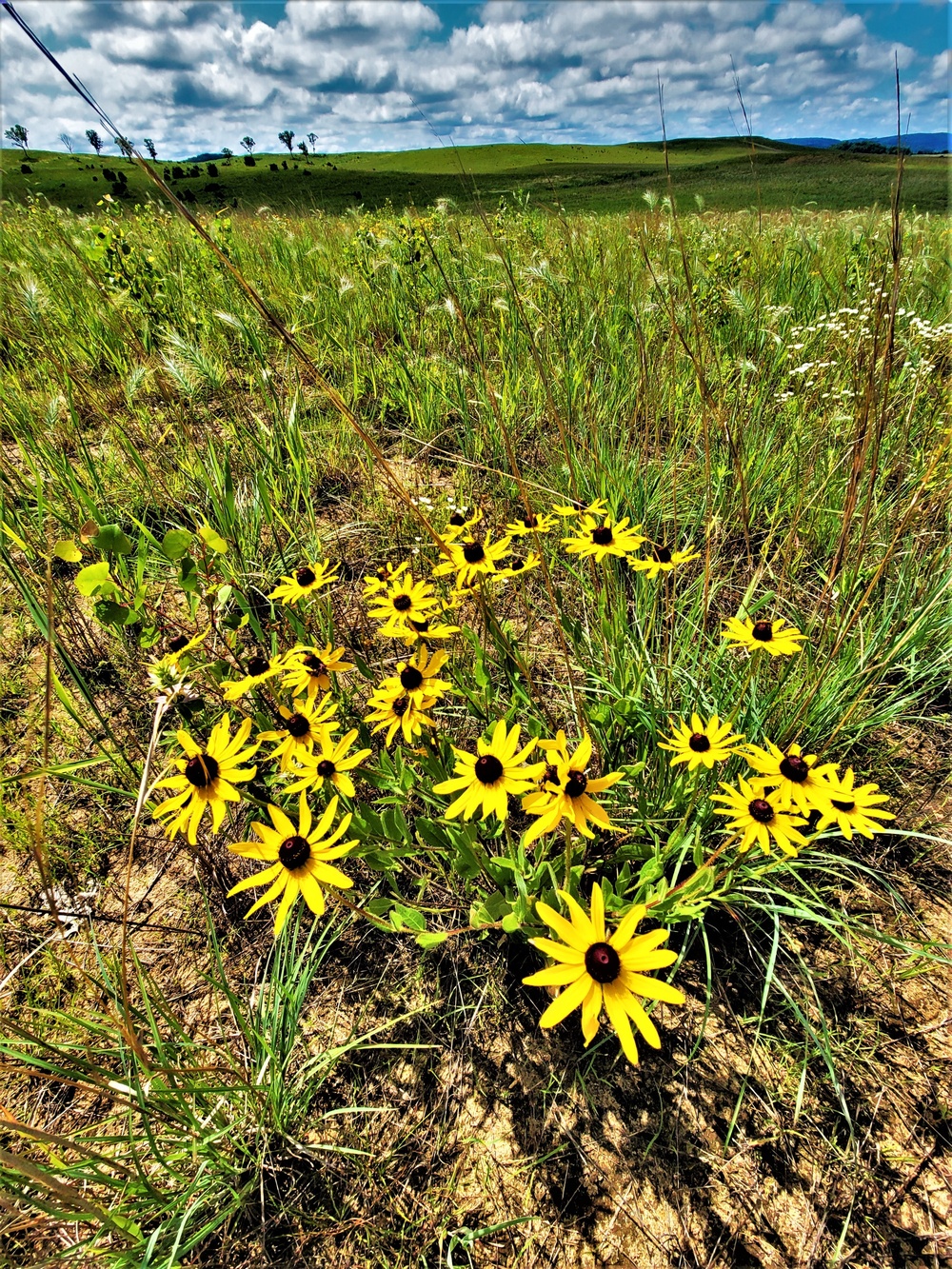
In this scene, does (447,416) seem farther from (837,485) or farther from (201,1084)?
(201,1084)

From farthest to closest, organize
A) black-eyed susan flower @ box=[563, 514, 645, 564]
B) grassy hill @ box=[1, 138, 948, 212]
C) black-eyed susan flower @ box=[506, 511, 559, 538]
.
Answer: grassy hill @ box=[1, 138, 948, 212]
black-eyed susan flower @ box=[563, 514, 645, 564]
black-eyed susan flower @ box=[506, 511, 559, 538]

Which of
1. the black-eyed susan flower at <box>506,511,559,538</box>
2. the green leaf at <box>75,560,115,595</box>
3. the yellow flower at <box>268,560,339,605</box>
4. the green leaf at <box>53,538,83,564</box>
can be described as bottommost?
the yellow flower at <box>268,560,339,605</box>

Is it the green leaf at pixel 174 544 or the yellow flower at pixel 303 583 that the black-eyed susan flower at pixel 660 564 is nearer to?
the yellow flower at pixel 303 583

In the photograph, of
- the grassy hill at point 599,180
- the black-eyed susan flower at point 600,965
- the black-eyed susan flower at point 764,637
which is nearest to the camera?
the black-eyed susan flower at point 600,965

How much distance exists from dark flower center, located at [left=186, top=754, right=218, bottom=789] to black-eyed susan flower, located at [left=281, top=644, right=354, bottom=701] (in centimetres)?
28

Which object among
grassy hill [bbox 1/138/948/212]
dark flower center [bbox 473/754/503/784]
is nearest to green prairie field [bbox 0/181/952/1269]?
dark flower center [bbox 473/754/503/784]

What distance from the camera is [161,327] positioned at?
3.01 metres

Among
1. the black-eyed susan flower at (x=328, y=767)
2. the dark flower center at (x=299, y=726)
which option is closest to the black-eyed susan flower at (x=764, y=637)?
the black-eyed susan flower at (x=328, y=767)

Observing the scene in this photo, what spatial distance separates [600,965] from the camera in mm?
891

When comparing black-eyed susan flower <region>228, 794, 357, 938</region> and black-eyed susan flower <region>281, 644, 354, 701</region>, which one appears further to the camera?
black-eyed susan flower <region>281, 644, 354, 701</region>

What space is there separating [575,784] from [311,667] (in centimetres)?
80

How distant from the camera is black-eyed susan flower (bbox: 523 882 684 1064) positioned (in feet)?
2.82

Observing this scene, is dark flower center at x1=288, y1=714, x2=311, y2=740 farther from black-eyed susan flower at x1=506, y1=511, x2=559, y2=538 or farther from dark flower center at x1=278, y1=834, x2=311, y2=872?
black-eyed susan flower at x1=506, y1=511, x2=559, y2=538

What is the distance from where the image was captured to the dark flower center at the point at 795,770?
48.3 inches
